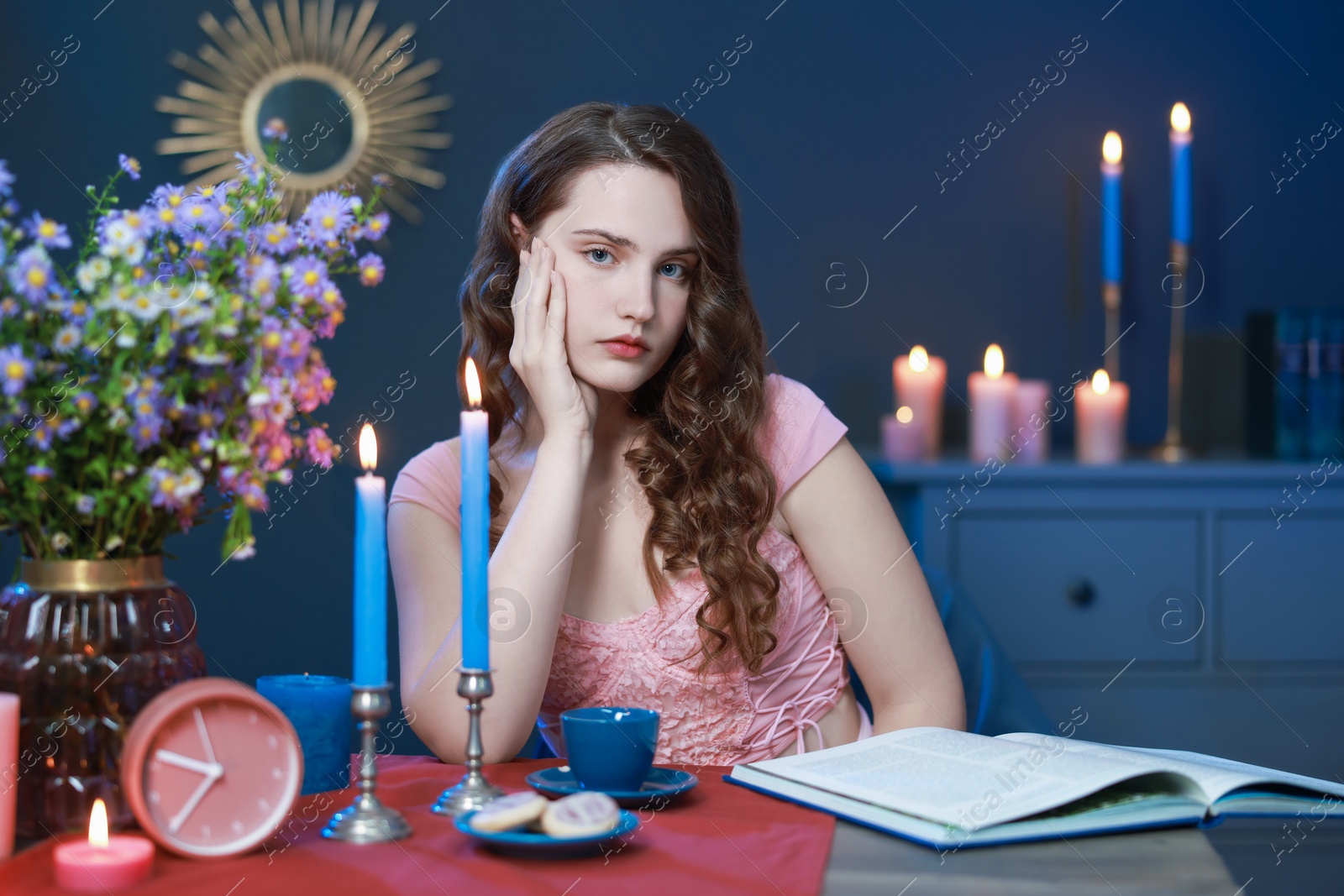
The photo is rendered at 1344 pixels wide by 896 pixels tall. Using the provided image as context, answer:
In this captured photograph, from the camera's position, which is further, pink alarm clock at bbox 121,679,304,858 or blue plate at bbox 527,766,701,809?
blue plate at bbox 527,766,701,809

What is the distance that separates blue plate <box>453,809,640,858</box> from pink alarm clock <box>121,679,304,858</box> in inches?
4.9

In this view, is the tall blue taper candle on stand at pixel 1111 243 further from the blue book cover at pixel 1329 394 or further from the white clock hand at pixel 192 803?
the white clock hand at pixel 192 803

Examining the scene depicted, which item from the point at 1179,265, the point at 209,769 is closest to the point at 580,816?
the point at 209,769

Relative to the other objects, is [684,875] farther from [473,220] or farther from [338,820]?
[473,220]

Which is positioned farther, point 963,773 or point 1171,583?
point 1171,583

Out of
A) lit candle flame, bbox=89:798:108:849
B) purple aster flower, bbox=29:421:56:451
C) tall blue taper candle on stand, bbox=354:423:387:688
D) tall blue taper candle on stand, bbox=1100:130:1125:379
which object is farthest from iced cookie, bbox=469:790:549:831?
tall blue taper candle on stand, bbox=1100:130:1125:379

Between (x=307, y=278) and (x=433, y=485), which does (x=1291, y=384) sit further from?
(x=307, y=278)

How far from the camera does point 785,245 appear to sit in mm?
2947

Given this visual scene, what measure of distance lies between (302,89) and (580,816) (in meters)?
2.51

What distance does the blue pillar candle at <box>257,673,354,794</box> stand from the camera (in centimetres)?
97

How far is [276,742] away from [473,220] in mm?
2257

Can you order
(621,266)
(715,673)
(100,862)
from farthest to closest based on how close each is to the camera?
(715,673)
(621,266)
(100,862)

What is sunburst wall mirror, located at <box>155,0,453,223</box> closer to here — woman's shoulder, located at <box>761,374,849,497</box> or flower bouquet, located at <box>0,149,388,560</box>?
woman's shoulder, located at <box>761,374,849,497</box>

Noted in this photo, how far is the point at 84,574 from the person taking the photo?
0.81m
